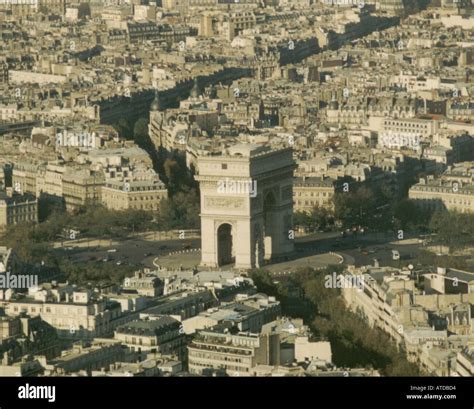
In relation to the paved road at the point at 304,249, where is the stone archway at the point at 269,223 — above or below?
above

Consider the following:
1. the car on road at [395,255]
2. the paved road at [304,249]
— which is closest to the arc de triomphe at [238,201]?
the paved road at [304,249]

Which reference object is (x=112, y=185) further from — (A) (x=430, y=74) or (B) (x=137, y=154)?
(A) (x=430, y=74)

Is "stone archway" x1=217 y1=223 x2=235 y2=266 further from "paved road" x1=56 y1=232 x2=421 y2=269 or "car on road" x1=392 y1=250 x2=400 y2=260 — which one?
"car on road" x1=392 y1=250 x2=400 y2=260

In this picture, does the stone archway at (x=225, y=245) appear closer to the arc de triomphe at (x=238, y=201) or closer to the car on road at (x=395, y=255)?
the arc de triomphe at (x=238, y=201)

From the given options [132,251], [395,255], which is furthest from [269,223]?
[132,251]
